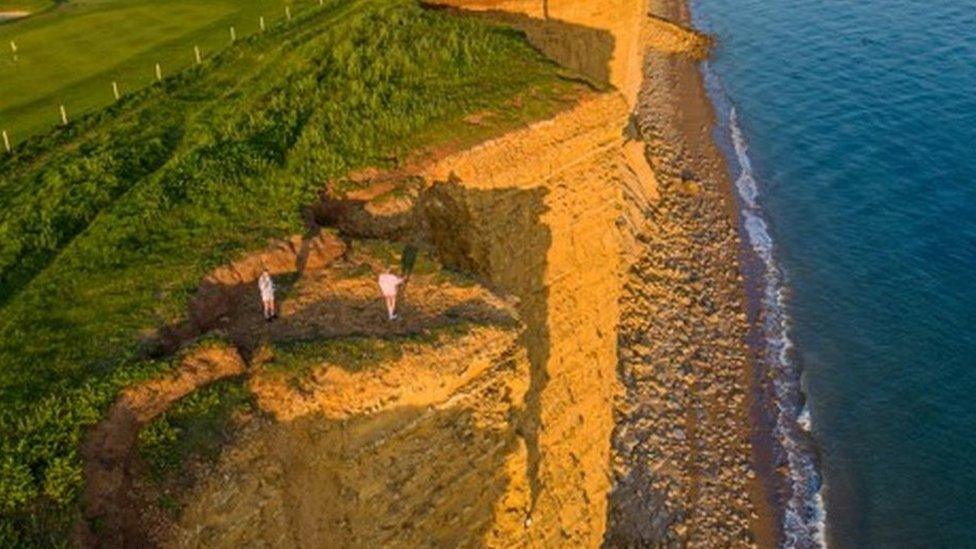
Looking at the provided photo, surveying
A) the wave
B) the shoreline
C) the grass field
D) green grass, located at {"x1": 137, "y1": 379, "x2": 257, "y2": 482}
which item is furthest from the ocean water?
the grass field

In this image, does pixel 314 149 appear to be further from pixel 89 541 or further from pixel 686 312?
pixel 686 312

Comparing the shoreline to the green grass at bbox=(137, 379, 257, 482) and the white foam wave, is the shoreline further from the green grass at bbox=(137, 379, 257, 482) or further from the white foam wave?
the green grass at bbox=(137, 379, 257, 482)

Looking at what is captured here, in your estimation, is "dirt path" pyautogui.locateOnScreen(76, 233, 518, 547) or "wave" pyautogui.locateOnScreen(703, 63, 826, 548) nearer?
"dirt path" pyautogui.locateOnScreen(76, 233, 518, 547)

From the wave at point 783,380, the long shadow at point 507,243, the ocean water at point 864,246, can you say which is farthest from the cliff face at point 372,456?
the ocean water at point 864,246

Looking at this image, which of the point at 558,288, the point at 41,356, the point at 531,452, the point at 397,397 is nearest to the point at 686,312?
the point at 558,288

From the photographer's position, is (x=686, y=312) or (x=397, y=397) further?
(x=686, y=312)

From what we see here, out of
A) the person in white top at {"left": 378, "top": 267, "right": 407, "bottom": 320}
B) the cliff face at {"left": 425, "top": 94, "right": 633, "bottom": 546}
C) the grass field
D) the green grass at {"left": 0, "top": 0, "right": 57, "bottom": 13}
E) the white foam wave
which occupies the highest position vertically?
the green grass at {"left": 0, "top": 0, "right": 57, "bottom": 13}

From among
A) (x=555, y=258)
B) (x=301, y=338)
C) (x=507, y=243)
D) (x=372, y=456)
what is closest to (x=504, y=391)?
(x=372, y=456)
